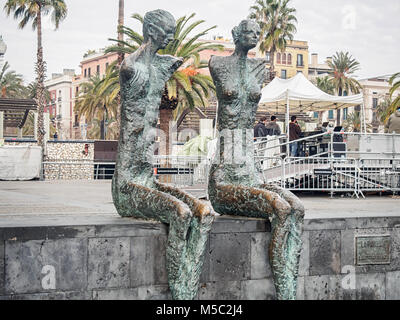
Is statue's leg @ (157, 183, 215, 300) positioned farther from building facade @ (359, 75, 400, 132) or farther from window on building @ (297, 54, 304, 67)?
window on building @ (297, 54, 304, 67)

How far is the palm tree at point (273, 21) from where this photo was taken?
180ft

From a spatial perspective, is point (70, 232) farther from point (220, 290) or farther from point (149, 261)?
point (220, 290)

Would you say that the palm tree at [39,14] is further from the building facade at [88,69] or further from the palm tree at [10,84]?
the building facade at [88,69]

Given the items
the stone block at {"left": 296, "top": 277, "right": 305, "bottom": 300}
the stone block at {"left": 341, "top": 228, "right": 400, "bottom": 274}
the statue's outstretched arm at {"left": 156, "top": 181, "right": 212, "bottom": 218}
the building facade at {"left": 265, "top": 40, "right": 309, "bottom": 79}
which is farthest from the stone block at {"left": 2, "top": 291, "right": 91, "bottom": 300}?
the building facade at {"left": 265, "top": 40, "right": 309, "bottom": 79}

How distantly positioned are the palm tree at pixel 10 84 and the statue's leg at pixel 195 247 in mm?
66871

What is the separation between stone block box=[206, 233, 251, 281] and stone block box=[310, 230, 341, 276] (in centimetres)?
80

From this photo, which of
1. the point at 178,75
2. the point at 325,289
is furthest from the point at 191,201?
the point at 178,75

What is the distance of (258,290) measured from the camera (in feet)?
19.5

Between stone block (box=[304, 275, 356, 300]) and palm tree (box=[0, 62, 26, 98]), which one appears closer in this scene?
stone block (box=[304, 275, 356, 300])

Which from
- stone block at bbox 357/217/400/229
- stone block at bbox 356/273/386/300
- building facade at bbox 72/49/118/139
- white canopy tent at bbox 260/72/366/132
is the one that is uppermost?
building facade at bbox 72/49/118/139

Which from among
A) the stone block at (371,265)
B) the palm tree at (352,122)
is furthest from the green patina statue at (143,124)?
the palm tree at (352,122)

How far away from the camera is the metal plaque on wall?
6531 millimetres

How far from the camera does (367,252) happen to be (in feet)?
21.7

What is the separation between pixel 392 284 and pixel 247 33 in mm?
3176
